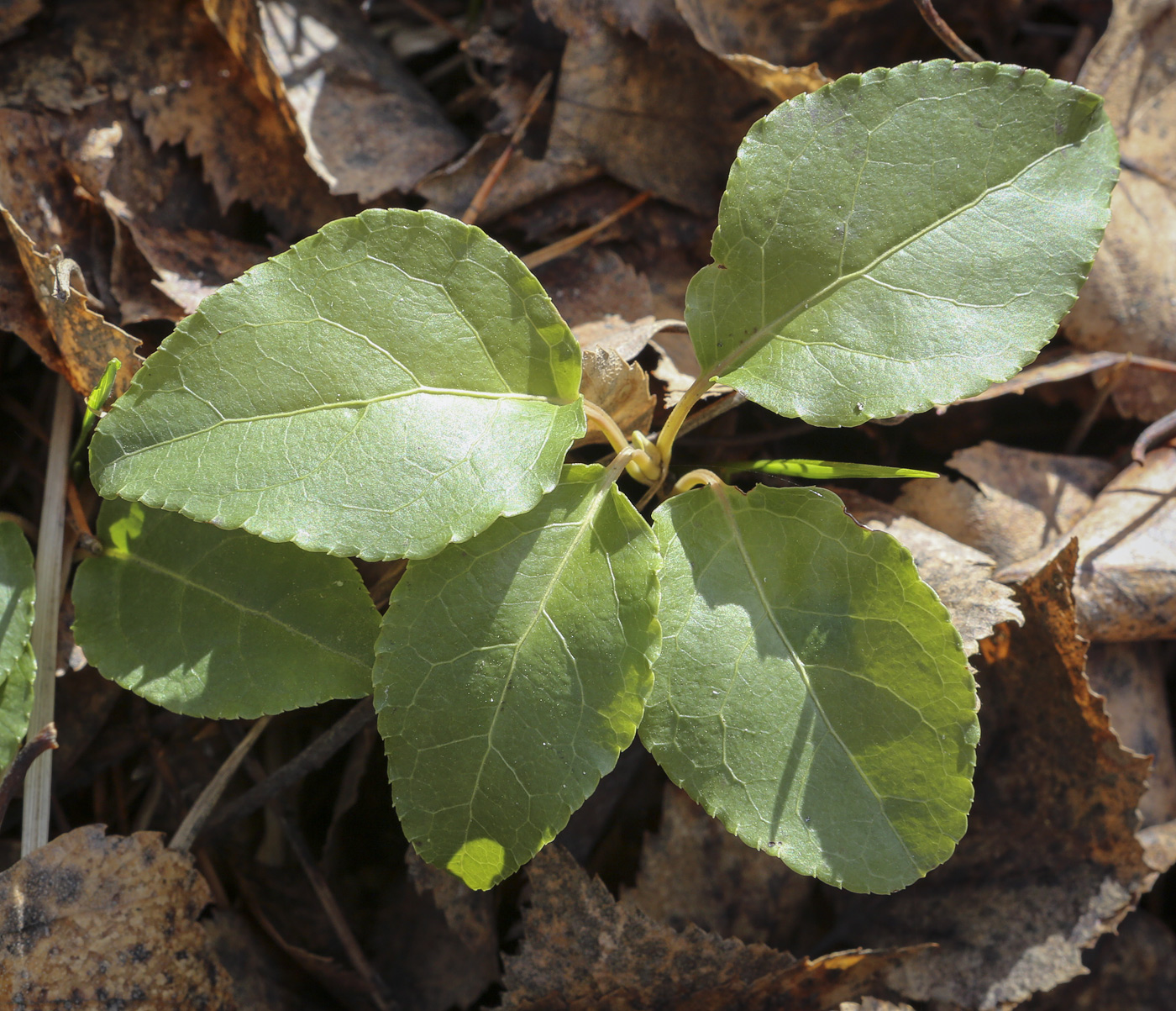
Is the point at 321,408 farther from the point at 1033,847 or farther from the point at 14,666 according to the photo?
the point at 1033,847

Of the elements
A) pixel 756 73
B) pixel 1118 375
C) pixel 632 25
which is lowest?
pixel 1118 375

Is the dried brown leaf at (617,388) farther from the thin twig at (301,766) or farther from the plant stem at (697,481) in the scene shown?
the thin twig at (301,766)

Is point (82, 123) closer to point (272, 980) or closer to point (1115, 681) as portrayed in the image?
point (272, 980)

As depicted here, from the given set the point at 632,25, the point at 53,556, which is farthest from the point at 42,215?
the point at 632,25

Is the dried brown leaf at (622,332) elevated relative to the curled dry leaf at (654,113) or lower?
lower

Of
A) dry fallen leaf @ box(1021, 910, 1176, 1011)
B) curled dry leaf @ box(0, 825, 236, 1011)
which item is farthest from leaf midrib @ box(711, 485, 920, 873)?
curled dry leaf @ box(0, 825, 236, 1011)

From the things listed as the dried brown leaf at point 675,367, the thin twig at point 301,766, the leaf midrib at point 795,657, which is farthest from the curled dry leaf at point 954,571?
the thin twig at point 301,766
